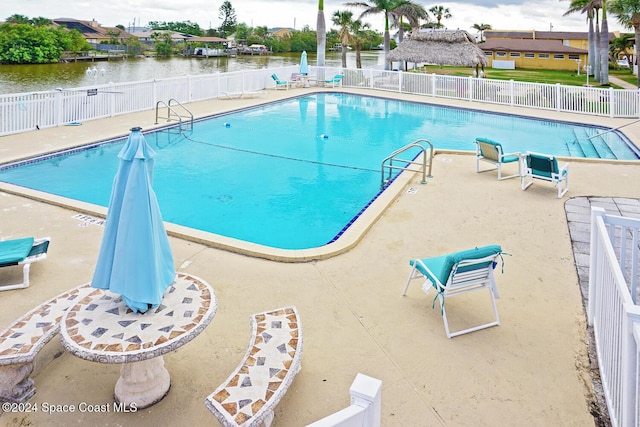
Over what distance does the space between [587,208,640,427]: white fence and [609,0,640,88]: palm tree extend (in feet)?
76.9

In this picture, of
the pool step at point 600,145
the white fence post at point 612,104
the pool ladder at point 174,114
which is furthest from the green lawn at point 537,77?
the pool ladder at point 174,114

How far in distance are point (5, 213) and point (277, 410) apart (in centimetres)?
550

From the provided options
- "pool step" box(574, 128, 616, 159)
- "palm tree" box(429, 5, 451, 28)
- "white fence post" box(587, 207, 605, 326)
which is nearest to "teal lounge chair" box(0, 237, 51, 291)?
"white fence post" box(587, 207, 605, 326)

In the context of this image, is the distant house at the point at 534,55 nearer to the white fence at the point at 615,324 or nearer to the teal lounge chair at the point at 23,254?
the white fence at the point at 615,324

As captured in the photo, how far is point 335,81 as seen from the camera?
850 inches

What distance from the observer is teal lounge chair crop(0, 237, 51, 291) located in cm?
443

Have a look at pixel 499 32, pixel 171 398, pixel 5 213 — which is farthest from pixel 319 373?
pixel 499 32

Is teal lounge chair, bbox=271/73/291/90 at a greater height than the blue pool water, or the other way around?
teal lounge chair, bbox=271/73/291/90

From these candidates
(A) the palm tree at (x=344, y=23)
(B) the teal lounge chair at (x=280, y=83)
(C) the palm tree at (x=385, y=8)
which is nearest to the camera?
(B) the teal lounge chair at (x=280, y=83)

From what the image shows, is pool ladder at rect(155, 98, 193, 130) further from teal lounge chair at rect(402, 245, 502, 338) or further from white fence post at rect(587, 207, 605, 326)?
white fence post at rect(587, 207, 605, 326)

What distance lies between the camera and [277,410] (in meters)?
2.97

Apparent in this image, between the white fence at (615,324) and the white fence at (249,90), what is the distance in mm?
11764

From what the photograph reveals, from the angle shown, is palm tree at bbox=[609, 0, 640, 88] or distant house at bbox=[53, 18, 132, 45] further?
distant house at bbox=[53, 18, 132, 45]

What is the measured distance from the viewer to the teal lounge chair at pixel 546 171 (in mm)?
7504
